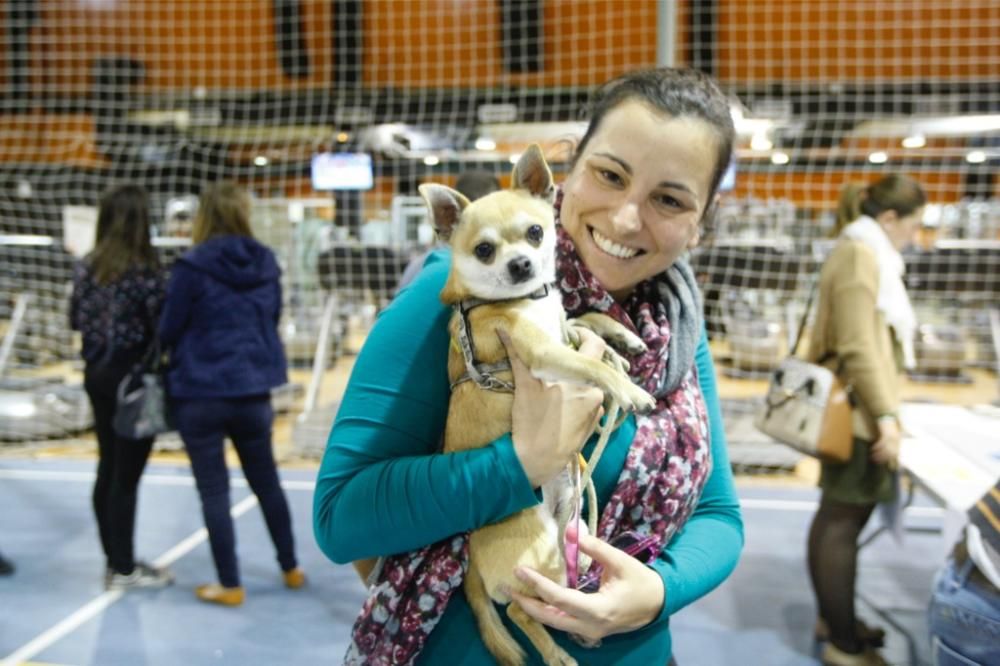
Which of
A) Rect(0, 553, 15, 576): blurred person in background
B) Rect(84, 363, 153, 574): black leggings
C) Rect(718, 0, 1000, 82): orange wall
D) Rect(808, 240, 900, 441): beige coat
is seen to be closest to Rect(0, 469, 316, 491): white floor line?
Rect(0, 553, 15, 576): blurred person in background

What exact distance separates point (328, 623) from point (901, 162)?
7662mm

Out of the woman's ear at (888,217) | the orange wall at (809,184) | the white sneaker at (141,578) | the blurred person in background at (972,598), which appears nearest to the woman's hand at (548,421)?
the blurred person in background at (972,598)

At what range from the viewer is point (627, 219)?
2.83 ft

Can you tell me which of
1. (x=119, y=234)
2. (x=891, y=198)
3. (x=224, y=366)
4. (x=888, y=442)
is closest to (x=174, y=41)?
(x=119, y=234)

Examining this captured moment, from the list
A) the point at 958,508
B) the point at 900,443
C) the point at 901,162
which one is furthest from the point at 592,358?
the point at 901,162

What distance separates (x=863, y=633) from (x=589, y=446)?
201 centimetres

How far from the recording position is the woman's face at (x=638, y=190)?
2.84 ft

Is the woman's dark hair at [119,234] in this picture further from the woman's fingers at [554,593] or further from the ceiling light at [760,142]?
the ceiling light at [760,142]

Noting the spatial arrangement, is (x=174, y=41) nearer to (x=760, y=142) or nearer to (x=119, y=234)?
(x=119, y=234)

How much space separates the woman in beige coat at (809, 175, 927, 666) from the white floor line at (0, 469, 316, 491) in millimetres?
2571

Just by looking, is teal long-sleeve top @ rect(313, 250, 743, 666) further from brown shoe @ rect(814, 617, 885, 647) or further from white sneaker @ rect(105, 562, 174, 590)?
white sneaker @ rect(105, 562, 174, 590)

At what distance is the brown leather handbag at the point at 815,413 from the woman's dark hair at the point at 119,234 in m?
2.34

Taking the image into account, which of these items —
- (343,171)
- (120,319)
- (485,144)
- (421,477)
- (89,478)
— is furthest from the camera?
(485,144)

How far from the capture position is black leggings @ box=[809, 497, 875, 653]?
7.32 feet
